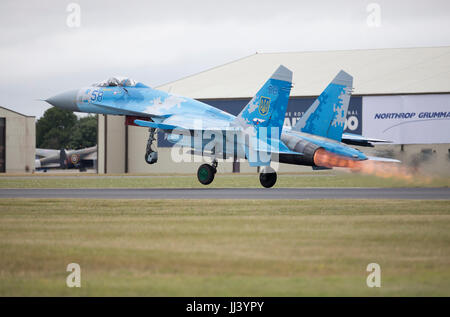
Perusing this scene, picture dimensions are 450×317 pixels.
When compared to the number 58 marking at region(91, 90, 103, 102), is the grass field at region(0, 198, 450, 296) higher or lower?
lower

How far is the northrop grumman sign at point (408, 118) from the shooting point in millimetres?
50062

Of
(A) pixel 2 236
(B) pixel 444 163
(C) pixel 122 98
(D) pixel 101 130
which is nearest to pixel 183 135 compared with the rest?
(C) pixel 122 98

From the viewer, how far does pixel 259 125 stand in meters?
26.0

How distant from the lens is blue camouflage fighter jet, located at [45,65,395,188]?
1005 inches

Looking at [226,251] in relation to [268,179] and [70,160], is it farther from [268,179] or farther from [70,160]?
[70,160]

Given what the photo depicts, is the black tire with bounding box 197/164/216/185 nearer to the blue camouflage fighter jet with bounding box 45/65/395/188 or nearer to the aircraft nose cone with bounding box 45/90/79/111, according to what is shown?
the blue camouflage fighter jet with bounding box 45/65/395/188

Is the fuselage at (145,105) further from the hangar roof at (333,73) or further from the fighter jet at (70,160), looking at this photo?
the fighter jet at (70,160)

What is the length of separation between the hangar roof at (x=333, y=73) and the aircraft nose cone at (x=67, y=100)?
2578 centimetres

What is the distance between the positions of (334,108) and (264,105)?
278 centimetres

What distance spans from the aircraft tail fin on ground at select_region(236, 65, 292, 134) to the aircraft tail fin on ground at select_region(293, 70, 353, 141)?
4.76ft

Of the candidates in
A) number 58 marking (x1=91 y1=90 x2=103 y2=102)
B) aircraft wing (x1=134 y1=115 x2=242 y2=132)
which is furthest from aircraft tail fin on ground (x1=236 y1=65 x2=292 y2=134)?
number 58 marking (x1=91 y1=90 x2=103 y2=102)

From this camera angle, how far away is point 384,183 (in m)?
23.9

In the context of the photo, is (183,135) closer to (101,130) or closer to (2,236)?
(2,236)

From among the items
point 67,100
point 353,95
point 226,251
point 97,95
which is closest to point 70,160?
point 353,95
